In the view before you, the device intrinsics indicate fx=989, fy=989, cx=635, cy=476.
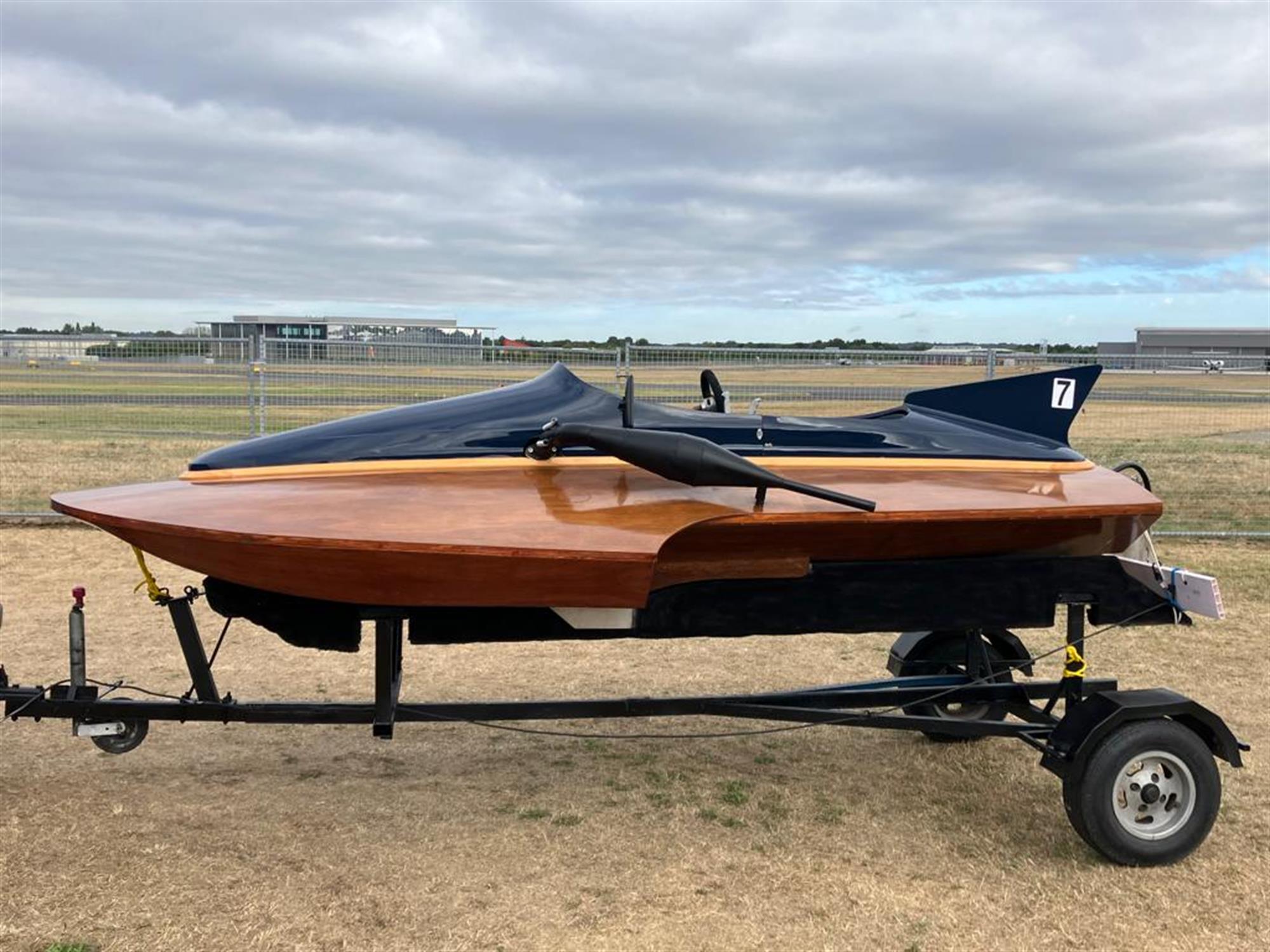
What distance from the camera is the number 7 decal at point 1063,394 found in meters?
3.95

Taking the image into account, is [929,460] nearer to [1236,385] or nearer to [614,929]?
[614,929]

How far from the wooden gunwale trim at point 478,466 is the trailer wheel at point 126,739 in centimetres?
87

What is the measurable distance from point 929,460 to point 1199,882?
1.63 metres

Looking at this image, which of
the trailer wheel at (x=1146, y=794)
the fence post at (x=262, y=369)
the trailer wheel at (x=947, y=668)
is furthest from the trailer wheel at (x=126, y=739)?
the fence post at (x=262, y=369)

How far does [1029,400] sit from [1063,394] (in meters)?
0.13

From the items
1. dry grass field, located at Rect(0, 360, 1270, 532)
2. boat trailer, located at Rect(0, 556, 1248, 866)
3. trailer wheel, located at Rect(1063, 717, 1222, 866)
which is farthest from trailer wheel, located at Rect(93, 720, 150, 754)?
dry grass field, located at Rect(0, 360, 1270, 532)

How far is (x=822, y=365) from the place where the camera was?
33.1 ft

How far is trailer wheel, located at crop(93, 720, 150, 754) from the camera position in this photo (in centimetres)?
341

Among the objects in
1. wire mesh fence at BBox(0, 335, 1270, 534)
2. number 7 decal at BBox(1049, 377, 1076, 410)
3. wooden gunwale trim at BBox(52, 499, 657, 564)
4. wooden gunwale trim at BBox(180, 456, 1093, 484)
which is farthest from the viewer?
wire mesh fence at BBox(0, 335, 1270, 534)

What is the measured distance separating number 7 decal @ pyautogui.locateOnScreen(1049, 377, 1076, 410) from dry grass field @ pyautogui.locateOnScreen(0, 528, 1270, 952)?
1529 millimetres

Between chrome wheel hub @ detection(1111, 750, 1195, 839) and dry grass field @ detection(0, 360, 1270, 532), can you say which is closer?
chrome wheel hub @ detection(1111, 750, 1195, 839)

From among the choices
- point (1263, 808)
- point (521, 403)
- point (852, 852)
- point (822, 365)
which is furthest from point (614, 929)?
point (822, 365)

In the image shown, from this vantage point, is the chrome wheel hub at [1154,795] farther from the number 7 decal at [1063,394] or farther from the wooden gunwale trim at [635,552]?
the number 7 decal at [1063,394]

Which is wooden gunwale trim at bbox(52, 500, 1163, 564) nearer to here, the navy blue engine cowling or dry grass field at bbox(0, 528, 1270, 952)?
the navy blue engine cowling
